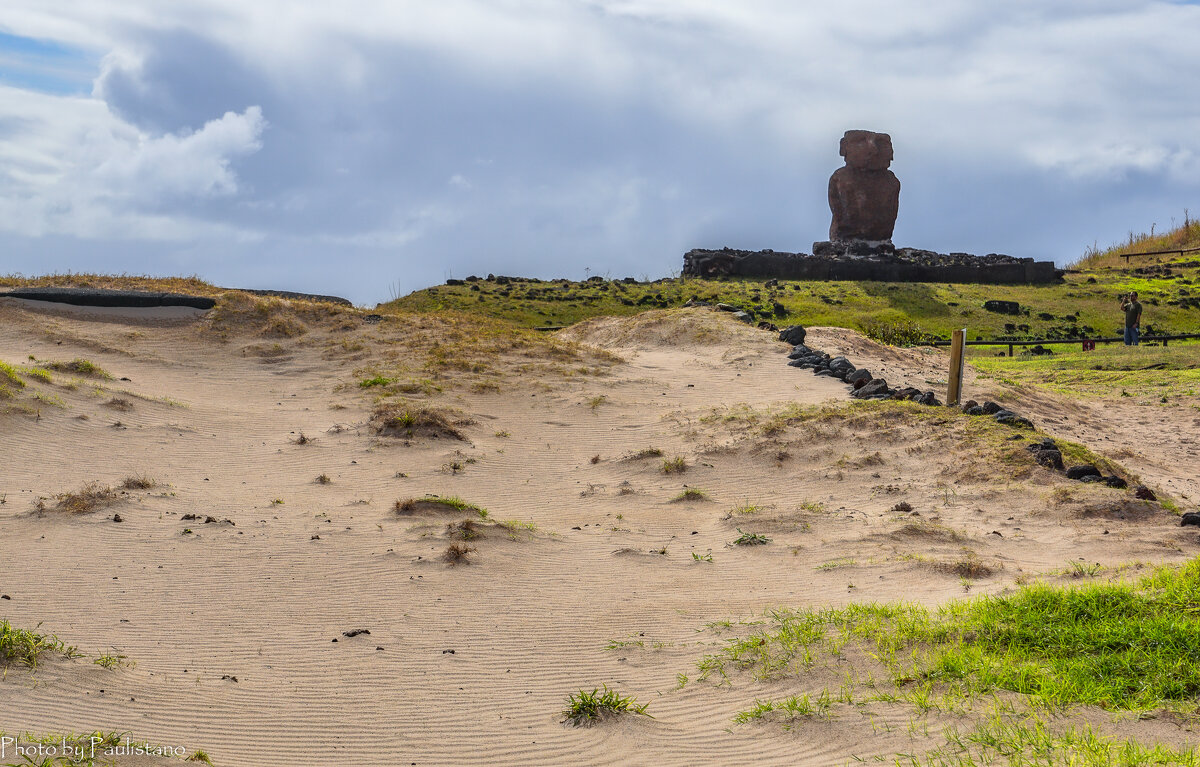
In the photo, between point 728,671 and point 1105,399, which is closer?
point 728,671

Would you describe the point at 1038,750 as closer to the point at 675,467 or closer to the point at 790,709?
the point at 790,709

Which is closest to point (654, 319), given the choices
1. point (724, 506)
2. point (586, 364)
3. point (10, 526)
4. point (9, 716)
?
point (586, 364)

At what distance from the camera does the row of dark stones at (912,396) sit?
11.0m

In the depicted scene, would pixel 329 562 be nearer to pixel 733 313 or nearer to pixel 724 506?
pixel 724 506

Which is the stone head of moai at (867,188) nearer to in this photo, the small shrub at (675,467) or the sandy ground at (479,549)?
the sandy ground at (479,549)

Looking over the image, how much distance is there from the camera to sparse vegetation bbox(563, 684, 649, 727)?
18.8ft

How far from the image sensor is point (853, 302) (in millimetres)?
30438

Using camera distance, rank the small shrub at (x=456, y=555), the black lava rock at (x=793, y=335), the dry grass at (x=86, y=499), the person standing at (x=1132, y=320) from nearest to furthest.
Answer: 1. the small shrub at (x=456, y=555)
2. the dry grass at (x=86, y=499)
3. the black lava rock at (x=793, y=335)
4. the person standing at (x=1132, y=320)

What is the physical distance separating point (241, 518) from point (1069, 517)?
8.53 meters

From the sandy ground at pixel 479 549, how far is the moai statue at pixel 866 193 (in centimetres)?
2442

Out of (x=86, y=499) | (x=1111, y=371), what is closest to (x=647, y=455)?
(x=86, y=499)

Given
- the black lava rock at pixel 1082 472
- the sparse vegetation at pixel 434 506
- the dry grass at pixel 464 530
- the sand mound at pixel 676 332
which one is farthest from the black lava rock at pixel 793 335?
the dry grass at pixel 464 530

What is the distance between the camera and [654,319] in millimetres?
23188

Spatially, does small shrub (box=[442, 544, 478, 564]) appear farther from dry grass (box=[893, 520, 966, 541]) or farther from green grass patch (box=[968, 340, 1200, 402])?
green grass patch (box=[968, 340, 1200, 402])
